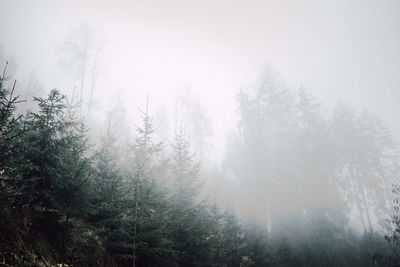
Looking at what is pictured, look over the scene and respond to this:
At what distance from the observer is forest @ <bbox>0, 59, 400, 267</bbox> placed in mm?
7793

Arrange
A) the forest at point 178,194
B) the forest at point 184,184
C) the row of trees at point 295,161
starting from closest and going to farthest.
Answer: the forest at point 178,194, the forest at point 184,184, the row of trees at point 295,161

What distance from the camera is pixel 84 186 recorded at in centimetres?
869

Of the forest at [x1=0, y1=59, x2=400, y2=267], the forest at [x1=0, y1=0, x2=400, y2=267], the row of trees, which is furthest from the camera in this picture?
the row of trees

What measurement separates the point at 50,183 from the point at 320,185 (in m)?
31.7

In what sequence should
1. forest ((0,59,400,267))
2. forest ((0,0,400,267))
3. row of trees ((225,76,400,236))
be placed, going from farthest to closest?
row of trees ((225,76,400,236)) < forest ((0,0,400,267)) < forest ((0,59,400,267))

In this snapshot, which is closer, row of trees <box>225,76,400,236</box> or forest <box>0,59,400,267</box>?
forest <box>0,59,400,267</box>

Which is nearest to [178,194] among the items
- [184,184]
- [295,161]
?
[184,184]

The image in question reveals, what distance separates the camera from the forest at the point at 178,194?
779 centimetres

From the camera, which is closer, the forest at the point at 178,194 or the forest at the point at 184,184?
the forest at the point at 178,194

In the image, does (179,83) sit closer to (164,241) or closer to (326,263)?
(326,263)

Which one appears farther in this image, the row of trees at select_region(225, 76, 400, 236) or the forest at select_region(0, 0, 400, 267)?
the row of trees at select_region(225, 76, 400, 236)

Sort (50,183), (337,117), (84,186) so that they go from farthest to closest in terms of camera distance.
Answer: (337,117) → (84,186) → (50,183)

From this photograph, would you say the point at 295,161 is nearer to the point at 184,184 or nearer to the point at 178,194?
the point at 184,184

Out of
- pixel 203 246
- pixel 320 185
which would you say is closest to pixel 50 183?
pixel 203 246
